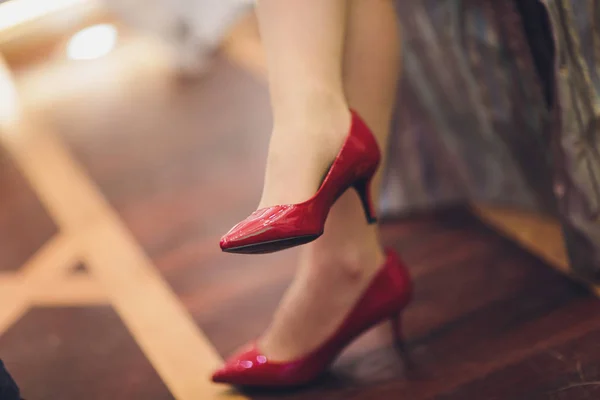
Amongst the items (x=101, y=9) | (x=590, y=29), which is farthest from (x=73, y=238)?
(x=101, y=9)

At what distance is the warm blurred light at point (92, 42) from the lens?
1959 millimetres

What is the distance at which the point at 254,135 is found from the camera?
4.93 feet

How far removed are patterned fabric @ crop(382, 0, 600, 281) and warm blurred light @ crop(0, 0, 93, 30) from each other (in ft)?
4.16

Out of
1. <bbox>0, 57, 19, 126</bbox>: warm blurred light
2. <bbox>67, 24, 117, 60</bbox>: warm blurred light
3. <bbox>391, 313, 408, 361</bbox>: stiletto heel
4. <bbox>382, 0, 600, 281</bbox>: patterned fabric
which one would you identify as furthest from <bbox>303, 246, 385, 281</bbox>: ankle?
<bbox>67, 24, 117, 60</bbox>: warm blurred light

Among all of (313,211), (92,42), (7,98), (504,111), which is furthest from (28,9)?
(313,211)

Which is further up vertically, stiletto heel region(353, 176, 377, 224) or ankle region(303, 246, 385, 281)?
stiletto heel region(353, 176, 377, 224)

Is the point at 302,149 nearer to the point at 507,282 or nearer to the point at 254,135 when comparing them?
the point at 507,282

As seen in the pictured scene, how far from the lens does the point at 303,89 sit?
71cm

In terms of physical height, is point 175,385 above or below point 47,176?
below

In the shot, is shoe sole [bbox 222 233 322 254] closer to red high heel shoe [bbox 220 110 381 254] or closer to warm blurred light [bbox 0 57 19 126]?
red high heel shoe [bbox 220 110 381 254]

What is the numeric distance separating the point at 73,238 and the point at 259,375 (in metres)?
0.60

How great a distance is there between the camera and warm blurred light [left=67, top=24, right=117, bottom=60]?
6.43 ft

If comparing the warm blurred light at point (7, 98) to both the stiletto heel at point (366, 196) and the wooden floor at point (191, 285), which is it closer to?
the wooden floor at point (191, 285)

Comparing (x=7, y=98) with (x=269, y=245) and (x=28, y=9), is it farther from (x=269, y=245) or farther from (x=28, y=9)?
(x=269, y=245)
